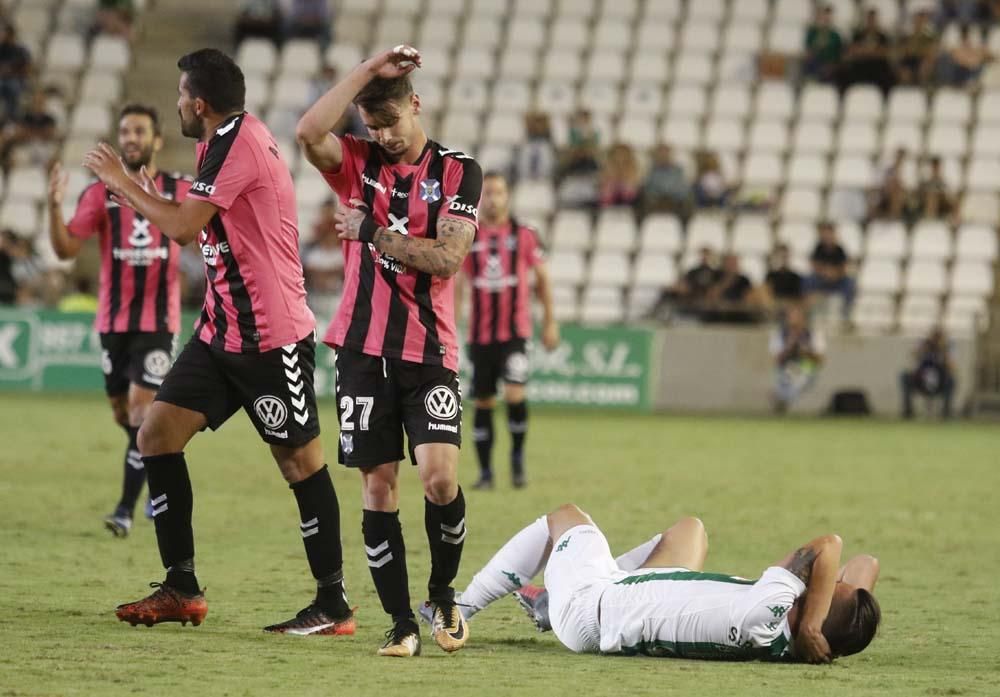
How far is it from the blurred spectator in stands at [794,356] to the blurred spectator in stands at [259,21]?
10016 mm

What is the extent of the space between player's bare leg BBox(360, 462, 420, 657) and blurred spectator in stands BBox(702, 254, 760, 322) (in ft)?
51.4

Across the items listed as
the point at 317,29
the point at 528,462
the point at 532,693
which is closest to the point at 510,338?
the point at 528,462

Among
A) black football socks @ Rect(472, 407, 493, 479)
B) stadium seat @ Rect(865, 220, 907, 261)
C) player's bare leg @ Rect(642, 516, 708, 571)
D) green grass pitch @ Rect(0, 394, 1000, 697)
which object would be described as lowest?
green grass pitch @ Rect(0, 394, 1000, 697)

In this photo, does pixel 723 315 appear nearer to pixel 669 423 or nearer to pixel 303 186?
pixel 669 423

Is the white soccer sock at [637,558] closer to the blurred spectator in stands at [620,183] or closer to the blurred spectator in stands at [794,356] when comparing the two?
the blurred spectator in stands at [794,356]

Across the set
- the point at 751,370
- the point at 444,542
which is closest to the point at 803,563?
the point at 444,542

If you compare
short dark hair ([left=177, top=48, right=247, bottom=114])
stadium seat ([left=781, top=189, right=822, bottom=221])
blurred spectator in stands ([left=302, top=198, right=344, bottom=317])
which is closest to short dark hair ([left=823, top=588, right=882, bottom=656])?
short dark hair ([left=177, top=48, right=247, bottom=114])

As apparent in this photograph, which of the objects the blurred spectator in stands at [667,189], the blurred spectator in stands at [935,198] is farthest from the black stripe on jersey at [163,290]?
the blurred spectator in stands at [935,198]

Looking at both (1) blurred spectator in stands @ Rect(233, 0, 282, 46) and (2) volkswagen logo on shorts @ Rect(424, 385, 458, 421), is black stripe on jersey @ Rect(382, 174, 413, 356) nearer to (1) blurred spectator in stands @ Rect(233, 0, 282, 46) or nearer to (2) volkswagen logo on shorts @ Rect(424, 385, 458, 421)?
(2) volkswagen logo on shorts @ Rect(424, 385, 458, 421)

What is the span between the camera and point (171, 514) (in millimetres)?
7168

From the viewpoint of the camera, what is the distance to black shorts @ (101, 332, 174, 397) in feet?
33.7

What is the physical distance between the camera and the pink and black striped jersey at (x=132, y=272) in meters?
10.4

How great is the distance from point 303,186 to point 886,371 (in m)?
8.57

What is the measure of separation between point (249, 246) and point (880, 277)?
17320 millimetres
